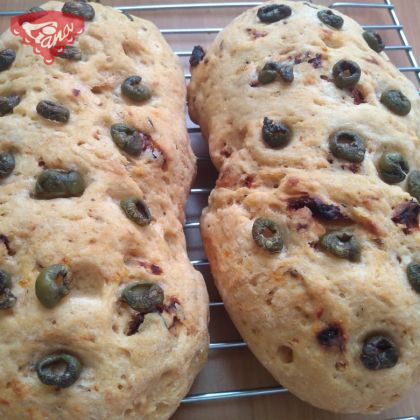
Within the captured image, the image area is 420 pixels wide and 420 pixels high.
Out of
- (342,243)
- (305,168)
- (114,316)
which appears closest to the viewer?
(114,316)

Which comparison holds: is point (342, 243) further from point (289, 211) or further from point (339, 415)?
point (339, 415)

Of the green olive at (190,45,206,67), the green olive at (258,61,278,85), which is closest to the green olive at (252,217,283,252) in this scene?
the green olive at (258,61,278,85)

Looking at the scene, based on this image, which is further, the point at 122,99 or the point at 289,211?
the point at 122,99

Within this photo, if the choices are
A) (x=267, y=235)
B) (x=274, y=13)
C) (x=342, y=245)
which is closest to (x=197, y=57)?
(x=274, y=13)

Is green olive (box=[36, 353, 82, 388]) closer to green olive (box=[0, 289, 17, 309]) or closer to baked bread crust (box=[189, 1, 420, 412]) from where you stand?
green olive (box=[0, 289, 17, 309])

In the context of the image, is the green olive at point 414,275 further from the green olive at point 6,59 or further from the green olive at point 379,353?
the green olive at point 6,59

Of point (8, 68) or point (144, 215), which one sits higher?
point (8, 68)

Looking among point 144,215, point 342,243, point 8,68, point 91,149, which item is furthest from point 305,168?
point 8,68
